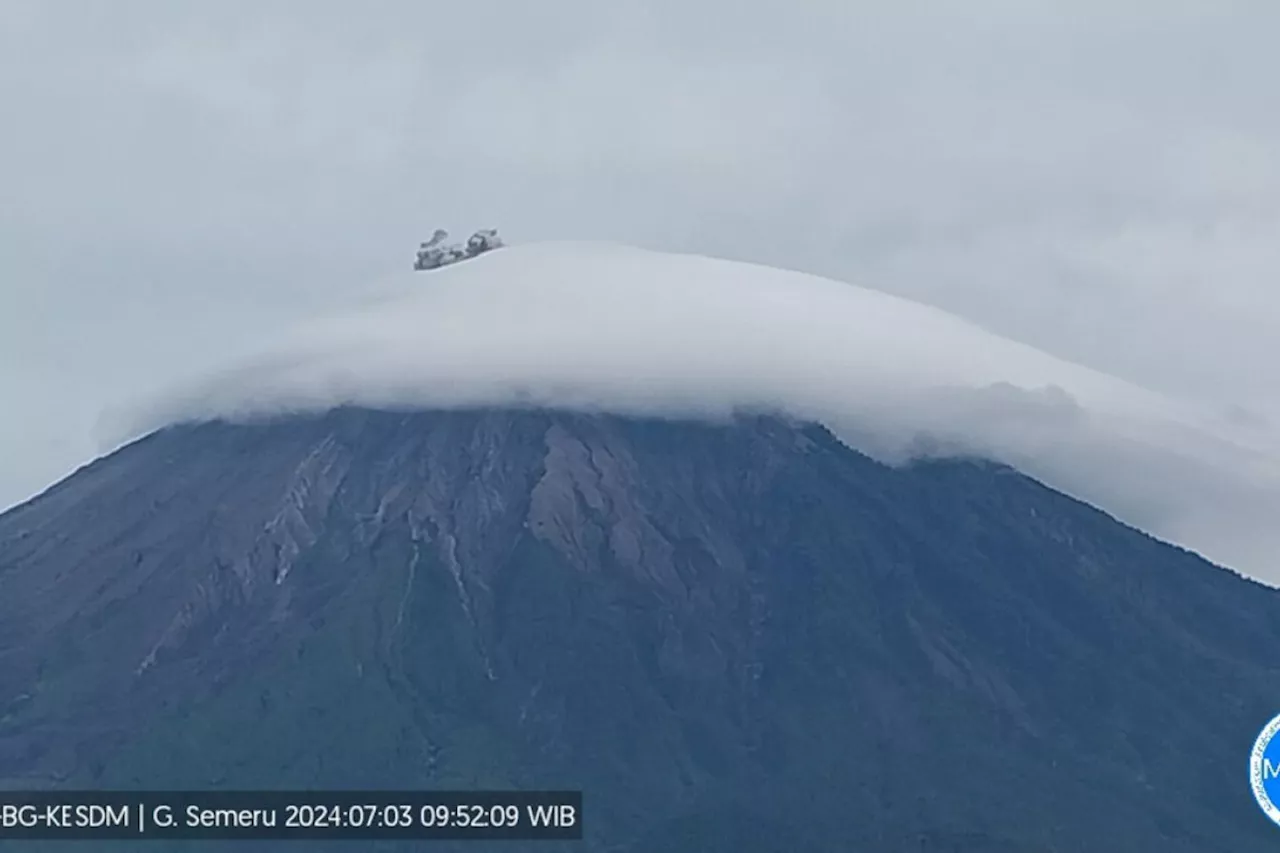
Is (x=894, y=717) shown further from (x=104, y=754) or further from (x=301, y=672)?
(x=104, y=754)

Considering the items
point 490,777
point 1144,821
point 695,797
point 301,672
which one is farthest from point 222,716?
point 1144,821

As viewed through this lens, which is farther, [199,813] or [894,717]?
[894,717]

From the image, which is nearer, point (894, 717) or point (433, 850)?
point (433, 850)

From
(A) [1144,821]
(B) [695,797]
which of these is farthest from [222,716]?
(A) [1144,821]

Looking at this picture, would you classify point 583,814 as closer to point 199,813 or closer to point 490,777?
point 490,777

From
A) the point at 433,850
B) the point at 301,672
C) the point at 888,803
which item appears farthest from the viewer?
the point at 301,672

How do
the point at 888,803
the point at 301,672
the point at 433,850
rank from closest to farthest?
the point at 433,850, the point at 888,803, the point at 301,672
